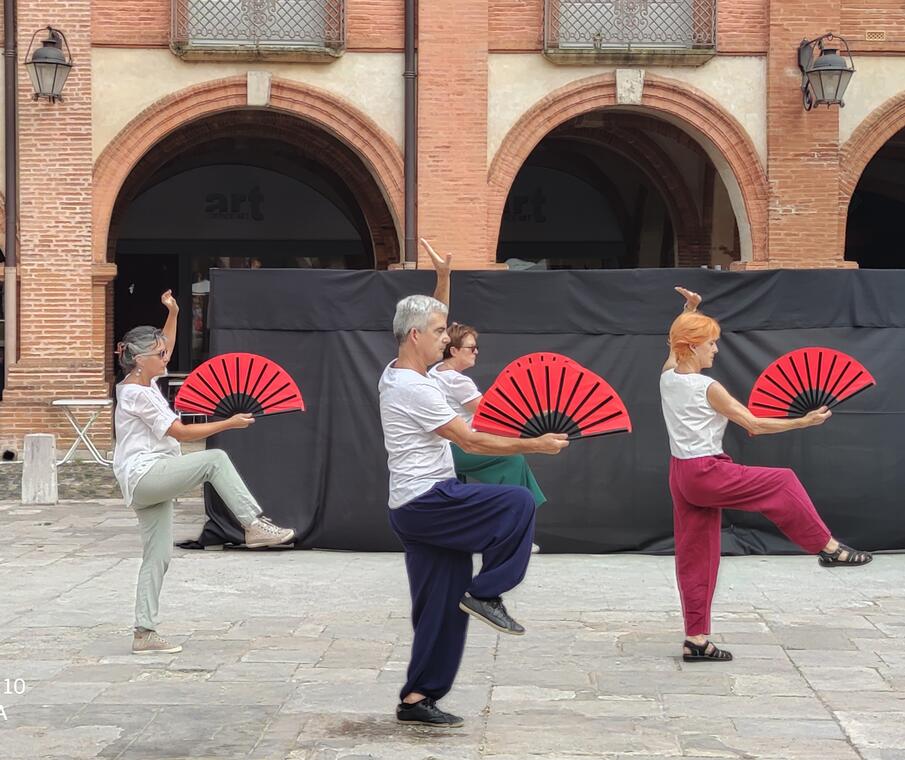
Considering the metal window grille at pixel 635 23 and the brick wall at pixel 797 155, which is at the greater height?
the metal window grille at pixel 635 23

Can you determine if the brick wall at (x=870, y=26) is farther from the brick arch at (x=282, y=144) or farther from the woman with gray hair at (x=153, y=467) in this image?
the woman with gray hair at (x=153, y=467)

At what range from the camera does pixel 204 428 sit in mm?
7766

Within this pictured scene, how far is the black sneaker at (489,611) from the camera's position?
19.9 ft

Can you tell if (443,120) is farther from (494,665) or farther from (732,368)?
(494,665)

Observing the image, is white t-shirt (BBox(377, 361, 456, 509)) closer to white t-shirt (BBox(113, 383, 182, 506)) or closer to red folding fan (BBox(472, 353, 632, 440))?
red folding fan (BBox(472, 353, 632, 440))

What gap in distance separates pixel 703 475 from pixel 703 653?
0.89 m

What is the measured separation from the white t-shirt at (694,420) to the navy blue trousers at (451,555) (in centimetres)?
167

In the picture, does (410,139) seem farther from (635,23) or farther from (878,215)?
(878,215)

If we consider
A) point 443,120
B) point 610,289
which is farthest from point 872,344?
point 443,120

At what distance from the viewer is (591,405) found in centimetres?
720

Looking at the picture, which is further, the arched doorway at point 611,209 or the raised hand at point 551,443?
the arched doorway at point 611,209

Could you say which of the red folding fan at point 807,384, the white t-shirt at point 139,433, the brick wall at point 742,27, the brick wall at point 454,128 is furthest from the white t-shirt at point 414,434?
the brick wall at point 742,27

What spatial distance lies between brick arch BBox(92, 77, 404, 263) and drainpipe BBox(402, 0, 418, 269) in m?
0.14

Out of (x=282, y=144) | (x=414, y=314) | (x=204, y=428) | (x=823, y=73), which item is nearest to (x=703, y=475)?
(x=414, y=314)
